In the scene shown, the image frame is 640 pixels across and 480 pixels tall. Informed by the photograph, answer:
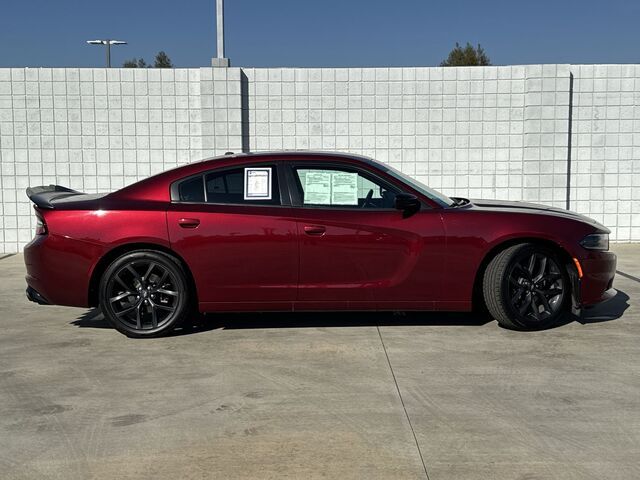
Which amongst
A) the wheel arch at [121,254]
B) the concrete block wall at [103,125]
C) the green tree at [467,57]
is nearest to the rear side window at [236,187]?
the wheel arch at [121,254]

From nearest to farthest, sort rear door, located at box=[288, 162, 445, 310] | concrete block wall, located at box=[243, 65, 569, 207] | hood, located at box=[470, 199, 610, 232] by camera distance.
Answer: rear door, located at box=[288, 162, 445, 310] < hood, located at box=[470, 199, 610, 232] < concrete block wall, located at box=[243, 65, 569, 207]

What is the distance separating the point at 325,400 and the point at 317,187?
208cm

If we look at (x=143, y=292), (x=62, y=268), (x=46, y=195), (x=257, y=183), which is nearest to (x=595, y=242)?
(x=257, y=183)

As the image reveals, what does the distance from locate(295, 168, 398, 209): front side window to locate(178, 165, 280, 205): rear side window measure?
0.77 ft

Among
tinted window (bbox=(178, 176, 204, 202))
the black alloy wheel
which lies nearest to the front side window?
tinted window (bbox=(178, 176, 204, 202))

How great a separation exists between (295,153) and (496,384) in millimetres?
2515

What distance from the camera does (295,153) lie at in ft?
19.3

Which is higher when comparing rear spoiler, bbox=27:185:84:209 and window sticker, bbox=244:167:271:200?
window sticker, bbox=244:167:271:200

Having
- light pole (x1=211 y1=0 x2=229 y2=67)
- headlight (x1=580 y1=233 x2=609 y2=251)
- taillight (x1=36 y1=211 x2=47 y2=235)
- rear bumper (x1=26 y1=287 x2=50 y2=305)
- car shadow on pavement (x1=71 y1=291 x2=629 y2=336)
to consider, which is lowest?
car shadow on pavement (x1=71 y1=291 x2=629 y2=336)

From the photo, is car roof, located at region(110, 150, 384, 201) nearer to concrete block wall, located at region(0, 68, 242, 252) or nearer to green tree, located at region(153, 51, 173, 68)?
concrete block wall, located at region(0, 68, 242, 252)

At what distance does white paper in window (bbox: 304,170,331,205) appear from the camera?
5711 millimetres

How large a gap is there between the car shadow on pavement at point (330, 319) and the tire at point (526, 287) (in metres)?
0.44

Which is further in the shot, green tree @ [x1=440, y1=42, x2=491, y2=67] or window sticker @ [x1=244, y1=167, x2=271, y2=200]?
green tree @ [x1=440, y1=42, x2=491, y2=67]

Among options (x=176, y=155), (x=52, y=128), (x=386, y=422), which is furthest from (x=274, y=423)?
(x=52, y=128)
